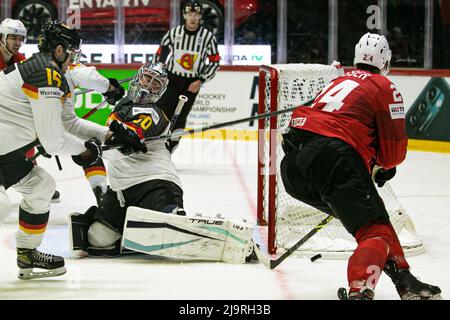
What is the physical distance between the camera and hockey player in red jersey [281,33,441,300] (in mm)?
3119

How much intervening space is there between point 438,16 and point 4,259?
6505mm

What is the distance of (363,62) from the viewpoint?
342 centimetres

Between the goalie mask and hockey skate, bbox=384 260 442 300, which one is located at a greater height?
the goalie mask

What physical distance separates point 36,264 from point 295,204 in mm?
Answer: 1412

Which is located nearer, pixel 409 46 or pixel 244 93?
pixel 244 93

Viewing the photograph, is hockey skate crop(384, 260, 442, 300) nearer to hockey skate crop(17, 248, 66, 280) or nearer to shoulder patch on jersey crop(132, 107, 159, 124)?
hockey skate crop(17, 248, 66, 280)

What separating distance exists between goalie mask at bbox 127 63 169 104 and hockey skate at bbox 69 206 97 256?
1.98ft

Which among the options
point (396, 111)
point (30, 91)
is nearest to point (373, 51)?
point (396, 111)

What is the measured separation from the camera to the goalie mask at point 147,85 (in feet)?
14.1

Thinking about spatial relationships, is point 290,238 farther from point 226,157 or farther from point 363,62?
point 226,157

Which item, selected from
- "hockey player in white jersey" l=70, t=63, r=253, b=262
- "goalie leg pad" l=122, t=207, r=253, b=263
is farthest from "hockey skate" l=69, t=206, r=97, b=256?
"goalie leg pad" l=122, t=207, r=253, b=263

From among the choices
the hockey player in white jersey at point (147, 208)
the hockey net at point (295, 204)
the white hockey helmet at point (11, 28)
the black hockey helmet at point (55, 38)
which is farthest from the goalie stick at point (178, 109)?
the black hockey helmet at point (55, 38)
